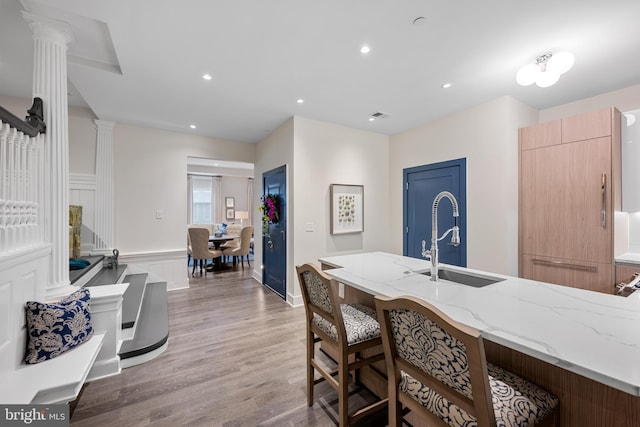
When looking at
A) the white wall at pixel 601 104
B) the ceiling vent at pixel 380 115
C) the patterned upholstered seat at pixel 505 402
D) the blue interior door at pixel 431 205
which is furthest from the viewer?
the ceiling vent at pixel 380 115

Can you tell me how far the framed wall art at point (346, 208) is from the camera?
4.00 m

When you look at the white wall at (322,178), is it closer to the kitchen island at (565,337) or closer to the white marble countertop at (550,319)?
the white marble countertop at (550,319)

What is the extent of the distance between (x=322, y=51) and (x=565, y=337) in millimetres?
2388

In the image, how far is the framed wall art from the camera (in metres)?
4.00

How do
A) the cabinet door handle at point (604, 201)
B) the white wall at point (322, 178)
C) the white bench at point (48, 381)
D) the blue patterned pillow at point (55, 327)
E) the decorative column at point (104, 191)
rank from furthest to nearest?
the decorative column at point (104, 191) → the white wall at point (322, 178) → the cabinet door handle at point (604, 201) → the blue patterned pillow at point (55, 327) → the white bench at point (48, 381)

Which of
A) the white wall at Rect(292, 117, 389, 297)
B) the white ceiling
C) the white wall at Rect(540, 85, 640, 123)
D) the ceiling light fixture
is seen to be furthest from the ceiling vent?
the white wall at Rect(540, 85, 640, 123)

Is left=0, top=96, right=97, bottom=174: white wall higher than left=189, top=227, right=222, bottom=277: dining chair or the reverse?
higher

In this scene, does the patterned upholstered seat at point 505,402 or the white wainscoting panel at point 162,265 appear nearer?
the patterned upholstered seat at point 505,402

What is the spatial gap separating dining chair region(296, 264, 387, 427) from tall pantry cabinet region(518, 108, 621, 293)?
7.74 feet

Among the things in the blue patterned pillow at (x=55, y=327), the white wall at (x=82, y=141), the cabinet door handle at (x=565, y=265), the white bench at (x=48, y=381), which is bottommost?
the white bench at (x=48, y=381)

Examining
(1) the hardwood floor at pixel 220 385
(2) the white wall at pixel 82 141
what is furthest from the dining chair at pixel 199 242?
(1) the hardwood floor at pixel 220 385

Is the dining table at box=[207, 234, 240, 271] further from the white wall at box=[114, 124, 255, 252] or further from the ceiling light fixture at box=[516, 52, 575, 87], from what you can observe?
the ceiling light fixture at box=[516, 52, 575, 87]

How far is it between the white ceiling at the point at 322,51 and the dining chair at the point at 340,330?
1783 mm

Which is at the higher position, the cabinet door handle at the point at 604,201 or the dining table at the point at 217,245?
the cabinet door handle at the point at 604,201
